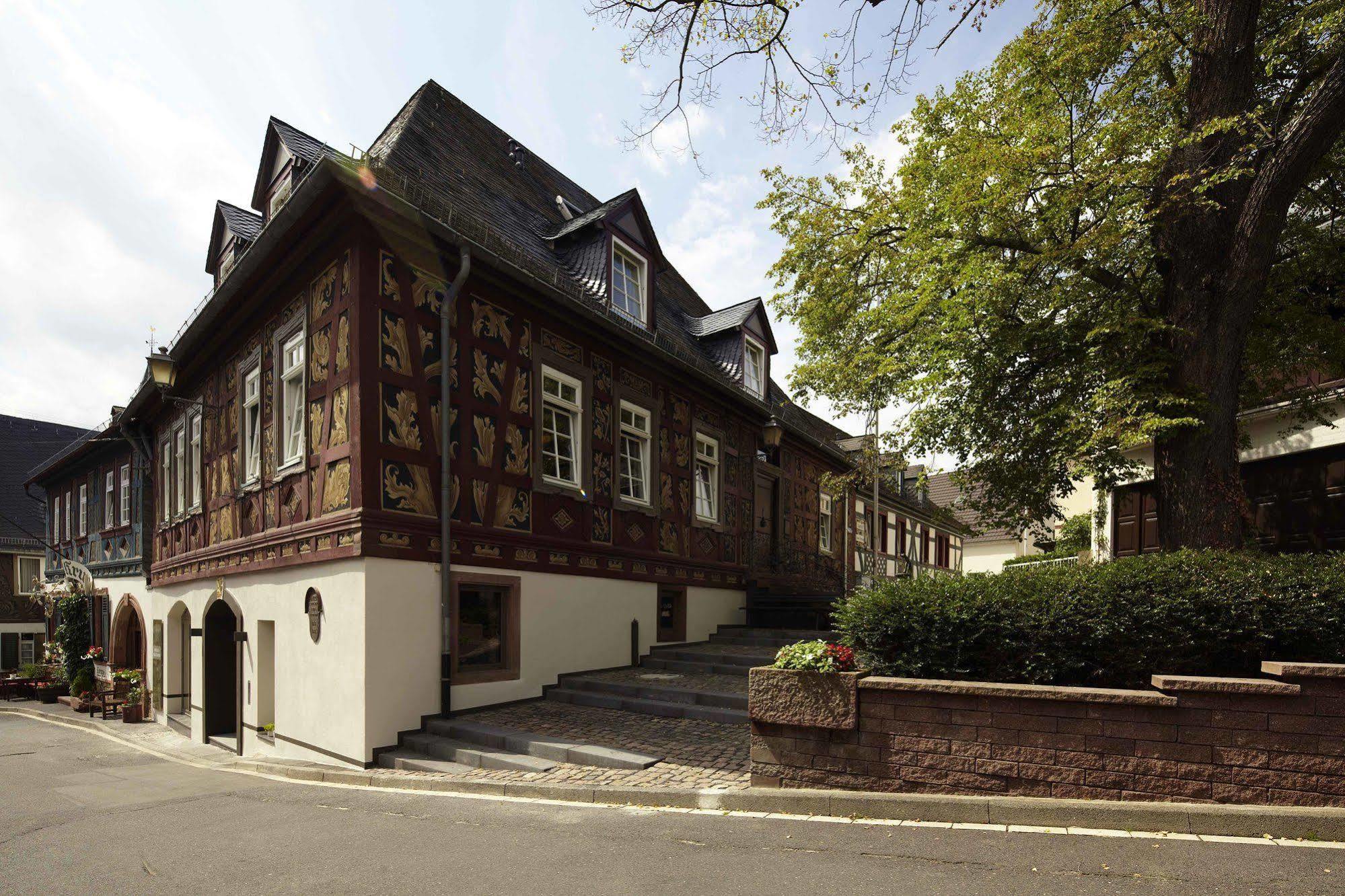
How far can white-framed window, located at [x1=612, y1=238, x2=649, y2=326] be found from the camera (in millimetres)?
14352

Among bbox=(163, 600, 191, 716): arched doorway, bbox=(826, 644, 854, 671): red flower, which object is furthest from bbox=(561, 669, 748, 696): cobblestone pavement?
bbox=(163, 600, 191, 716): arched doorway

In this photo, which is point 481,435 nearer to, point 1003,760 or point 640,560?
point 640,560

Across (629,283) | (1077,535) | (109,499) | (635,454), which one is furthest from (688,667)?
(109,499)

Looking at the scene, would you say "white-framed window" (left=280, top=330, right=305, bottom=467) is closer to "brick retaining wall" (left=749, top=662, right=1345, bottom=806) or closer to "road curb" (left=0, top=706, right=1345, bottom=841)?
"road curb" (left=0, top=706, right=1345, bottom=841)

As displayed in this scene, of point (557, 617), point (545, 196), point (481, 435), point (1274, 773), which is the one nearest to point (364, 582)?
point (481, 435)

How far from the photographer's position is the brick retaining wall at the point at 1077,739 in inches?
211

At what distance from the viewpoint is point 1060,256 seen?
9016 mm

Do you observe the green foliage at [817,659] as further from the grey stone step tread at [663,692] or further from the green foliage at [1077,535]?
the green foliage at [1077,535]

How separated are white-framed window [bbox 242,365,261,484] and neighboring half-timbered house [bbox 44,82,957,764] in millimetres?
72

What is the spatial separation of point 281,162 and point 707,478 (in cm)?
927

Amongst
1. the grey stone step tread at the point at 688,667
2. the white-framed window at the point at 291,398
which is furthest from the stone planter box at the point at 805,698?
the white-framed window at the point at 291,398

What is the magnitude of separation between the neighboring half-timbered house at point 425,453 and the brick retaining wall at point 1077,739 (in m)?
5.06

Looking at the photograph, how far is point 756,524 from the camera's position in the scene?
18422mm

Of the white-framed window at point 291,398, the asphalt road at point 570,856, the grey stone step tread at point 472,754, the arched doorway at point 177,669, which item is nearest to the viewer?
the asphalt road at point 570,856
